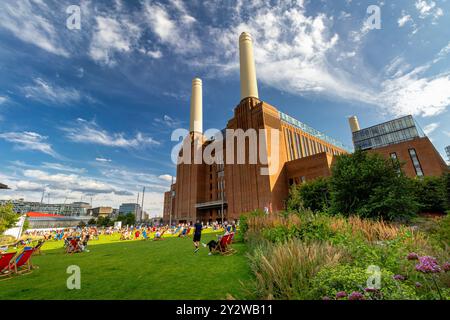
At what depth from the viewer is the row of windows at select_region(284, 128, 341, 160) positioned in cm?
5042

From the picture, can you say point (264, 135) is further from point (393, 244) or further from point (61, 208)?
point (61, 208)

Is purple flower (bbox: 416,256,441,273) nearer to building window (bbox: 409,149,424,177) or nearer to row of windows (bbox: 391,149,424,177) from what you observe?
building window (bbox: 409,149,424,177)

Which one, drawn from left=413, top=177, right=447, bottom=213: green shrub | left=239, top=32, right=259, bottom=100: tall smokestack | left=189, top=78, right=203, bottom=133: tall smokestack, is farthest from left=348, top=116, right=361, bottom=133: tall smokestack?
left=413, top=177, right=447, bottom=213: green shrub

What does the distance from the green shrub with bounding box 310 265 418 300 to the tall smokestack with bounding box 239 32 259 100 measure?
50908mm

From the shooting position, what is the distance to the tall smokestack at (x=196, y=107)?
71625 mm

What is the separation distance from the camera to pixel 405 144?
50.0 meters

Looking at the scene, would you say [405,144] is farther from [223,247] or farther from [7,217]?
[7,217]

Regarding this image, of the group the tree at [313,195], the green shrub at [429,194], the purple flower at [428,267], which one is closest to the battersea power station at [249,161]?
the tree at [313,195]

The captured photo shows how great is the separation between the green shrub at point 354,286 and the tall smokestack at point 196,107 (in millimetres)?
69641

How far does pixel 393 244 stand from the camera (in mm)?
5055

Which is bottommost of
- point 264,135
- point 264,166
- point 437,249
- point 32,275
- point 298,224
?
point 32,275

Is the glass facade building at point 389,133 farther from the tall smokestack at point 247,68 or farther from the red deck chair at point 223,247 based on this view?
the red deck chair at point 223,247
